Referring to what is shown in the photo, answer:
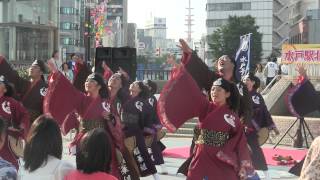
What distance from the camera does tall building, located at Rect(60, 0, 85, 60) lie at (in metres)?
84.6

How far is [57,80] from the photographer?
22.3ft

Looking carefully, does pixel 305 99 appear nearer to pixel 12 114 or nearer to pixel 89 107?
pixel 89 107

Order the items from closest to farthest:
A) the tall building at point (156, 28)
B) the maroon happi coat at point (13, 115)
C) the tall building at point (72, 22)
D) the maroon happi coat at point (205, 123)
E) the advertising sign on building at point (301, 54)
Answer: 1. the maroon happi coat at point (205, 123)
2. the maroon happi coat at point (13, 115)
3. the advertising sign on building at point (301, 54)
4. the tall building at point (72, 22)
5. the tall building at point (156, 28)

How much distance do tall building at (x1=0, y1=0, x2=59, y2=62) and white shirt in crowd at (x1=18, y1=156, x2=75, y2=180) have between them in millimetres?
17585

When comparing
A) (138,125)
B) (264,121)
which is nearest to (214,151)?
(138,125)

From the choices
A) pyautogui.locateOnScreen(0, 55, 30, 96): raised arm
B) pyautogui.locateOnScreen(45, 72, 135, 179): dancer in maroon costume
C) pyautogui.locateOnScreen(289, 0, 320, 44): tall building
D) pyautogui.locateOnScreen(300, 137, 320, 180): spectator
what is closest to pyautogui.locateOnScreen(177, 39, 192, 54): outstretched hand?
pyautogui.locateOnScreen(45, 72, 135, 179): dancer in maroon costume

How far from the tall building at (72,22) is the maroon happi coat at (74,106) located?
77.4 m

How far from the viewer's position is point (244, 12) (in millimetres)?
87000

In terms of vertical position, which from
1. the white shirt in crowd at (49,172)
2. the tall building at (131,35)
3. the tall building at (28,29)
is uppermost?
the tall building at (131,35)

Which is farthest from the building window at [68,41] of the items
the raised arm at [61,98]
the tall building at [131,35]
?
the raised arm at [61,98]

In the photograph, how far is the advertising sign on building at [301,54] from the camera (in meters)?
16.3

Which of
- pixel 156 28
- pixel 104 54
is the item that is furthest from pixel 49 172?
pixel 156 28

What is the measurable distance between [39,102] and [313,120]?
21.0 ft

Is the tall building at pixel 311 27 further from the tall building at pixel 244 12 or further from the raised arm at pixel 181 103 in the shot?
the raised arm at pixel 181 103
